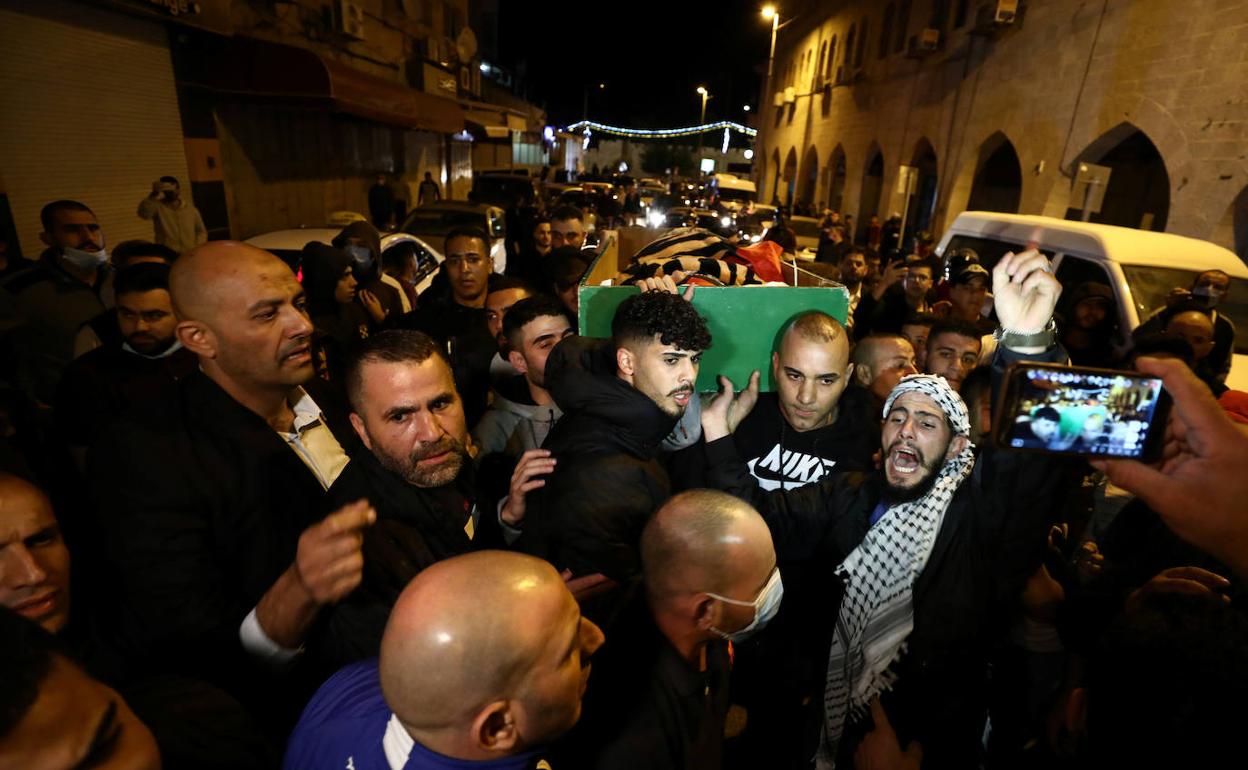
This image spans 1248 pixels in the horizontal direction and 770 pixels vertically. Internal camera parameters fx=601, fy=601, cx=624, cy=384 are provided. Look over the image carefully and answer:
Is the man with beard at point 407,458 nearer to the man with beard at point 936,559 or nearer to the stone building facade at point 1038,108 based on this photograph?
the man with beard at point 936,559

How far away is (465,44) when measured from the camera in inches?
891

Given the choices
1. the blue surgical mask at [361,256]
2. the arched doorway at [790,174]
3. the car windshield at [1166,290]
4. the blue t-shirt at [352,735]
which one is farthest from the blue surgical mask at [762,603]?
the arched doorway at [790,174]

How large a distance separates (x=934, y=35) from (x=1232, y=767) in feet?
69.0

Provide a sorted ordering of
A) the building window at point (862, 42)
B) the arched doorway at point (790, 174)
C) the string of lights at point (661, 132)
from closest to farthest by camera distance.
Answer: the building window at point (862, 42) < the arched doorway at point (790, 174) < the string of lights at point (661, 132)

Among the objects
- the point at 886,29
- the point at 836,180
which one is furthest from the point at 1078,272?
the point at 836,180

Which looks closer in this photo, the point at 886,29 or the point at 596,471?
the point at 596,471

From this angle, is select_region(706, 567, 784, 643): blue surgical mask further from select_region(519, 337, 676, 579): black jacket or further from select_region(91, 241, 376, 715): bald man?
select_region(91, 241, 376, 715): bald man

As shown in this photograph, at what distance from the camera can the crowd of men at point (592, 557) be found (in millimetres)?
1184

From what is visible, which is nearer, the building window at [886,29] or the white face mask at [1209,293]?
the white face mask at [1209,293]

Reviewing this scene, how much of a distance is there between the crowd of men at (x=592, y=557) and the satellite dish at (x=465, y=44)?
75.1 feet

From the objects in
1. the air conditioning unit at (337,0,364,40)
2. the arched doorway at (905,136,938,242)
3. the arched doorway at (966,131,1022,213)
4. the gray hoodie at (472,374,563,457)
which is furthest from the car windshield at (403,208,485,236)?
the arched doorway at (905,136,938,242)

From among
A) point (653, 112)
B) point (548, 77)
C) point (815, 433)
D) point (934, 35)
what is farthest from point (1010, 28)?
point (653, 112)

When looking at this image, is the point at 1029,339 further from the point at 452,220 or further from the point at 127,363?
the point at 452,220

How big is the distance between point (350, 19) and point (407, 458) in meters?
15.4
